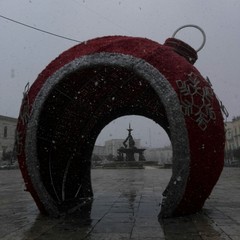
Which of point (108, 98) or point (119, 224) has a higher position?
point (108, 98)

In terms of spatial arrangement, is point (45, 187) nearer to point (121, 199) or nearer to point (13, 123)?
point (121, 199)

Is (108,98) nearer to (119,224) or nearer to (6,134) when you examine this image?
(119,224)

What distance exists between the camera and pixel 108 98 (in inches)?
316

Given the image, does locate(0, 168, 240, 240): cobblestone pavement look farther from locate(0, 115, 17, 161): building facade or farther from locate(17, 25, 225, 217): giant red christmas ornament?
locate(0, 115, 17, 161): building facade

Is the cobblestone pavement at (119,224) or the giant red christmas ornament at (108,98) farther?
the giant red christmas ornament at (108,98)

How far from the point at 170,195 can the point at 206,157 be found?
842 mm

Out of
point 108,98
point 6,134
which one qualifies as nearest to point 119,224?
point 108,98

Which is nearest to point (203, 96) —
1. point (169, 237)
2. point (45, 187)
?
point (169, 237)

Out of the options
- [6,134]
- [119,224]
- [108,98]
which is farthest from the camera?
[6,134]

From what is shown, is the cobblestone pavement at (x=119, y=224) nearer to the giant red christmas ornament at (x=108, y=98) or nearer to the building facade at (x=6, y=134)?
the giant red christmas ornament at (x=108, y=98)

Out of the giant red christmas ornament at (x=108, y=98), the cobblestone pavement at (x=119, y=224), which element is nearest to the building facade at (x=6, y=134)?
the giant red christmas ornament at (x=108, y=98)

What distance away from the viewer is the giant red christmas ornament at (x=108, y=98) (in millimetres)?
5895

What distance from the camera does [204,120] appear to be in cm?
598

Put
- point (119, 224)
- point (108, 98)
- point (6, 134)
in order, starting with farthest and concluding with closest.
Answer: point (6, 134) < point (108, 98) < point (119, 224)
